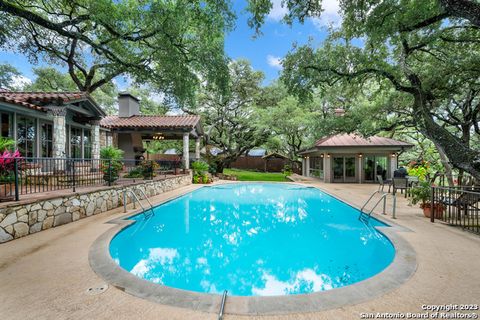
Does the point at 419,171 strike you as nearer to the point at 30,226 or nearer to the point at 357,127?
the point at 357,127

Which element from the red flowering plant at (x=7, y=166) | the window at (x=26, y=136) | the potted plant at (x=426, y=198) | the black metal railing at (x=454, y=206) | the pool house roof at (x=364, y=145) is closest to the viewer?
the red flowering plant at (x=7, y=166)

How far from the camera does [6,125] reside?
27.7 feet

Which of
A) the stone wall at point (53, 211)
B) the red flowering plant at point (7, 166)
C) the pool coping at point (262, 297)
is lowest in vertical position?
the pool coping at point (262, 297)

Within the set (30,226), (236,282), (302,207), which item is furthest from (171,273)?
(302,207)

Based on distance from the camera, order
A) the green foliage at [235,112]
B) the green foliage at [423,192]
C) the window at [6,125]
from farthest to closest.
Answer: the green foliage at [235,112] < the window at [6,125] < the green foliage at [423,192]

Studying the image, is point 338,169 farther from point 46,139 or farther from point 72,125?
point 46,139

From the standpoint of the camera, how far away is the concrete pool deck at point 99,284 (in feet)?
8.16

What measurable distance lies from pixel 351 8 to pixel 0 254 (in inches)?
395

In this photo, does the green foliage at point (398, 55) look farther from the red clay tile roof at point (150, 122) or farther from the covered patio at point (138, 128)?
the covered patio at point (138, 128)

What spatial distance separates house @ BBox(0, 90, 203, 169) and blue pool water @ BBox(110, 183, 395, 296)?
19.0ft

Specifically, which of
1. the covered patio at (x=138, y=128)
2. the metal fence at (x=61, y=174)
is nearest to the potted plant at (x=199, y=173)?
the covered patio at (x=138, y=128)

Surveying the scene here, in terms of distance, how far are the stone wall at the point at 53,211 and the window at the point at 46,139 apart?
4.56 m

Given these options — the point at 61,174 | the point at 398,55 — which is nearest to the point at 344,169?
the point at 398,55

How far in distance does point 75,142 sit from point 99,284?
11225 millimetres
